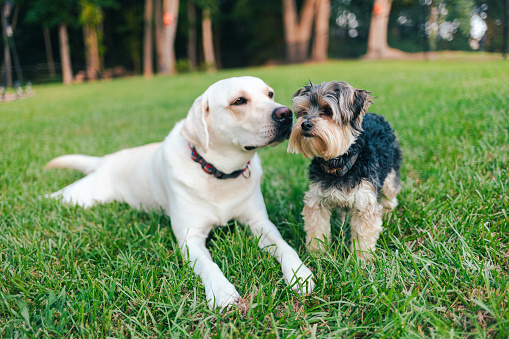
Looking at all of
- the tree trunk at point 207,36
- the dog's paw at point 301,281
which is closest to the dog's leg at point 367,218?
the dog's paw at point 301,281

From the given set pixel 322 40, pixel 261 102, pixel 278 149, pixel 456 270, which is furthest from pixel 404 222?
pixel 322 40

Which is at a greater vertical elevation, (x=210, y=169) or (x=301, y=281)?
(x=210, y=169)

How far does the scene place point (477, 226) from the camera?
240cm

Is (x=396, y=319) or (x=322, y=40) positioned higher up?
(x=322, y=40)

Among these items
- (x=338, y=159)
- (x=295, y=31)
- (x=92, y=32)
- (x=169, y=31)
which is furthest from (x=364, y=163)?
(x=295, y=31)

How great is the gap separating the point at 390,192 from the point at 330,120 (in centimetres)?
103

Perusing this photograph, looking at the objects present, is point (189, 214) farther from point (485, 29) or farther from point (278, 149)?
point (485, 29)

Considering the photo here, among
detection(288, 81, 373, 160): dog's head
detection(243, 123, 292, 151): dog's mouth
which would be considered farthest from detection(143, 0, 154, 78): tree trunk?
detection(288, 81, 373, 160): dog's head

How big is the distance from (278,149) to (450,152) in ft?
8.54

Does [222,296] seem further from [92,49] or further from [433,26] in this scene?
[92,49]

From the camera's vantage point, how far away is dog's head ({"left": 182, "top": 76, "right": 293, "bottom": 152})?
9.12ft

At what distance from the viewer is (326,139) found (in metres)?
2.35

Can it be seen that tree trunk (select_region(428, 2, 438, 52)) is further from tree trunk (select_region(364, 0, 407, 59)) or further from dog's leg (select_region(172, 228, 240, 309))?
dog's leg (select_region(172, 228, 240, 309))

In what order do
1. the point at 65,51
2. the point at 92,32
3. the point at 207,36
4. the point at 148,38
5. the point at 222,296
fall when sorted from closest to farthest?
the point at 222,296
the point at 65,51
the point at 92,32
the point at 148,38
the point at 207,36
